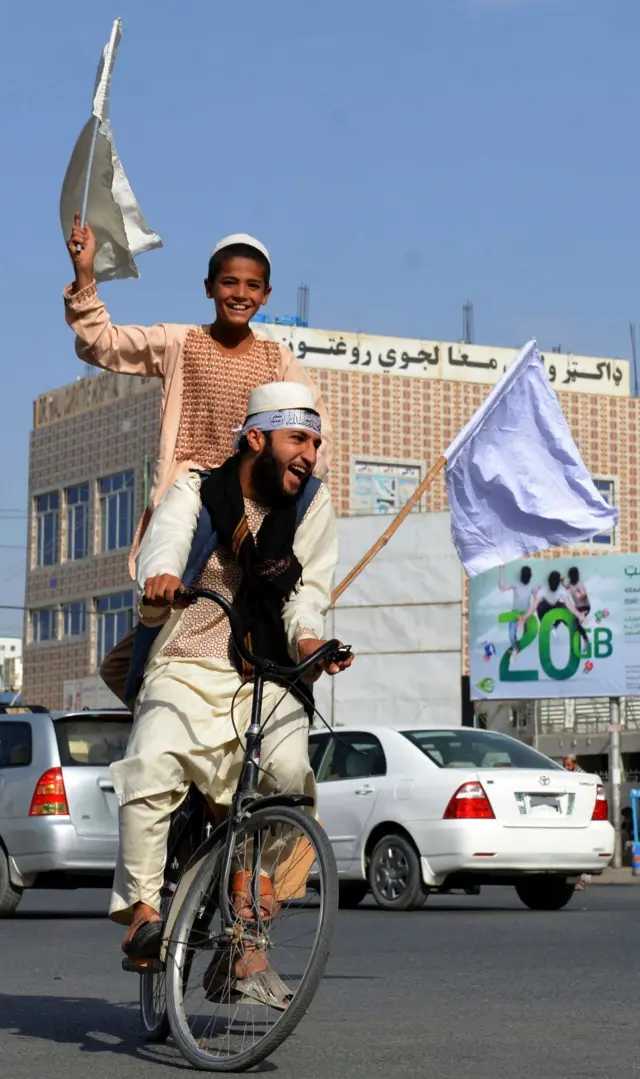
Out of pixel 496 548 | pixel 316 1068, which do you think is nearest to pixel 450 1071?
pixel 316 1068

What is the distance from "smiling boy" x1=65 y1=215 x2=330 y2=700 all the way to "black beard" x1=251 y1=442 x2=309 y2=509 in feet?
1.21

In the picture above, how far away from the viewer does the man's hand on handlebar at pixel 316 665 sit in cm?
564

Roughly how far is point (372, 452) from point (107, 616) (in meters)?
9.37

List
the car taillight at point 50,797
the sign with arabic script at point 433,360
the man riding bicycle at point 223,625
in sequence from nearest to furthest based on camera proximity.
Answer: the man riding bicycle at point 223,625 → the car taillight at point 50,797 → the sign with arabic script at point 433,360

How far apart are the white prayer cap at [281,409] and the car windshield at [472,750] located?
10751 mm

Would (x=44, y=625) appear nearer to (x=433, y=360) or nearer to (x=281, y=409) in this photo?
(x=433, y=360)

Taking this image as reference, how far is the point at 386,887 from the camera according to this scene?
16.4 meters

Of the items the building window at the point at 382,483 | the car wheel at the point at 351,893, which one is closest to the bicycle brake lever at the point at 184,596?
the car wheel at the point at 351,893

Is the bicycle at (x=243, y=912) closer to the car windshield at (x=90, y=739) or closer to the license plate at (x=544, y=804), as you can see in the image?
the car windshield at (x=90, y=739)

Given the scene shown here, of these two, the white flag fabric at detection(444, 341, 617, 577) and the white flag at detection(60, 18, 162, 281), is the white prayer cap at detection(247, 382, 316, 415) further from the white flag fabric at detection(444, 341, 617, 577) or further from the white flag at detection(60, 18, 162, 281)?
the white flag fabric at detection(444, 341, 617, 577)

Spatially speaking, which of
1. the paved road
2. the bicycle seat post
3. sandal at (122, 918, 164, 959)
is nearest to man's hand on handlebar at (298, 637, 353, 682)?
the bicycle seat post

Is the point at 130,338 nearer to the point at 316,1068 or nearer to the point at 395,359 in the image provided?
the point at 316,1068

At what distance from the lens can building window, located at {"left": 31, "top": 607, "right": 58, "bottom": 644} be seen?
65000 mm

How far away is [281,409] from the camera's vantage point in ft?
19.8
